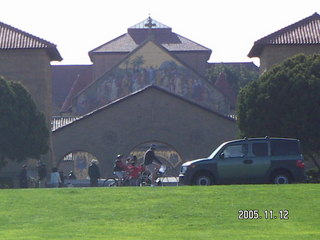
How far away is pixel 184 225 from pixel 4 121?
123 feet

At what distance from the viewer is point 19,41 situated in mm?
68312

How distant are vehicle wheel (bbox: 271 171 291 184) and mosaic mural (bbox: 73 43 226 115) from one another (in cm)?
4638

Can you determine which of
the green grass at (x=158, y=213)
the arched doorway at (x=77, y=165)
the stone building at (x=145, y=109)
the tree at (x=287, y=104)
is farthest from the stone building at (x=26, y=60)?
the green grass at (x=158, y=213)

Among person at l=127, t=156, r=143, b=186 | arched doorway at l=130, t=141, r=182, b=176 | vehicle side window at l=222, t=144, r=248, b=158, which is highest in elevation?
arched doorway at l=130, t=141, r=182, b=176

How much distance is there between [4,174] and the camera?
63938 mm

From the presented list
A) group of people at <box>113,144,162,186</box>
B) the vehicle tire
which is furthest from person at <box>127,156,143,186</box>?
the vehicle tire

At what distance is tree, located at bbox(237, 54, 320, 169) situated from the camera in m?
53.7

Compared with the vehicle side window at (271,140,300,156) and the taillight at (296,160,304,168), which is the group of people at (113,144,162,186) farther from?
the taillight at (296,160,304,168)

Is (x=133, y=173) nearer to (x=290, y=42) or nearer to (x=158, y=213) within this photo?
(x=158, y=213)

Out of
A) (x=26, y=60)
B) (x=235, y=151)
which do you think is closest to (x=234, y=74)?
(x=26, y=60)

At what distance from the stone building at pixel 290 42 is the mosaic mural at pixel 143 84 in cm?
1159

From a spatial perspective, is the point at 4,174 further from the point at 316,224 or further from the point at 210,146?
the point at 316,224

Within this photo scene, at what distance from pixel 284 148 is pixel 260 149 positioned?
2.45 ft

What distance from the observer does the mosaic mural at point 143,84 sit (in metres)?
80.1
